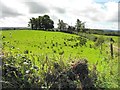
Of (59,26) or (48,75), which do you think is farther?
(59,26)

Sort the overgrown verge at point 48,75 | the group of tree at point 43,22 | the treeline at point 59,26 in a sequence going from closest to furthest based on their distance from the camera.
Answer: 1. the overgrown verge at point 48,75
2. the treeline at point 59,26
3. the group of tree at point 43,22

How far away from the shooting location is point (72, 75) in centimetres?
720

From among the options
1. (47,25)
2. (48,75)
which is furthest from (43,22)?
(48,75)

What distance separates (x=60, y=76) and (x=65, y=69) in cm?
22

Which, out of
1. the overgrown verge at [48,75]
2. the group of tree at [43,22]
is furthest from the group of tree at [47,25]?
the overgrown verge at [48,75]

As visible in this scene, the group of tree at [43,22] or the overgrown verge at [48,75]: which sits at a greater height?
the group of tree at [43,22]

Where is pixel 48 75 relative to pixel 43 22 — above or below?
below

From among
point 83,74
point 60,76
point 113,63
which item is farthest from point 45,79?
point 113,63

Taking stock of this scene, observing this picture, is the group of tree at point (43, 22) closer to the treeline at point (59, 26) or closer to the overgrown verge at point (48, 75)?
the treeline at point (59, 26)

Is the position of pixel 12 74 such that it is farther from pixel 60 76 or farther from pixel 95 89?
pixel 95 89

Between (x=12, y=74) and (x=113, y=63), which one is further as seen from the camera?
(x=113, y=63)

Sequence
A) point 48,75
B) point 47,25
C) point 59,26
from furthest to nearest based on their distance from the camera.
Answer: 1. point 47,25
2. point 59,26
3. point 48,75

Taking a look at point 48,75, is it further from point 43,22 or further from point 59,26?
point 43,22

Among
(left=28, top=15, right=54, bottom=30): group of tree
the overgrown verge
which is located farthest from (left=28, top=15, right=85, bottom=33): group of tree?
the overgrown verge
